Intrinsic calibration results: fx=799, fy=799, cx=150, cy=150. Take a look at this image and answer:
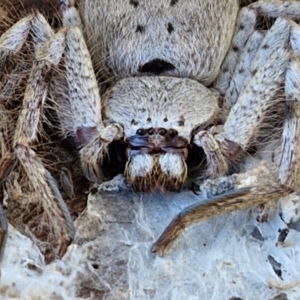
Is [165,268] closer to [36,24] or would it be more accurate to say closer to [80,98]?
[80,98]

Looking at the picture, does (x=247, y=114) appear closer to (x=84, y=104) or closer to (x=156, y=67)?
(x=156, y=67)

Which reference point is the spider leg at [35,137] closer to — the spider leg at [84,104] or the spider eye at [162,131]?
the spider leg at [84,104]

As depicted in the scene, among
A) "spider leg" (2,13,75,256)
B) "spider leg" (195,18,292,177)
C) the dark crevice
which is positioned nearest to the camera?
"spider leg" (2,13,75,256)

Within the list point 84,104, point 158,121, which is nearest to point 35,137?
point 84,104

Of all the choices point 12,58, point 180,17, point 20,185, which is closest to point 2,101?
point 12,58

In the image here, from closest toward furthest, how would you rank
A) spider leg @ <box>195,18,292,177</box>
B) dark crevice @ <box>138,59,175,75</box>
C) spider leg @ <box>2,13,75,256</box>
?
spider leg @ <box>2,13,75,256</box>
spider leg @ <box>195,18,292,177</box>
dark crevice @ <box>138,59,175,75</box>

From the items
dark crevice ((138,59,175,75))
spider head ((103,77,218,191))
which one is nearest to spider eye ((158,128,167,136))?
spider head ((103,77,218,191))

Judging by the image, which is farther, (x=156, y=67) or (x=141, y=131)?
(x=156, y=67)

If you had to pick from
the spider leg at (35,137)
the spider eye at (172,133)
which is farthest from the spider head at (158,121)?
the spider leg at (35,137)

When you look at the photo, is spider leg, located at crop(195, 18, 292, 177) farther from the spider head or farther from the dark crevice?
the dark crevice
